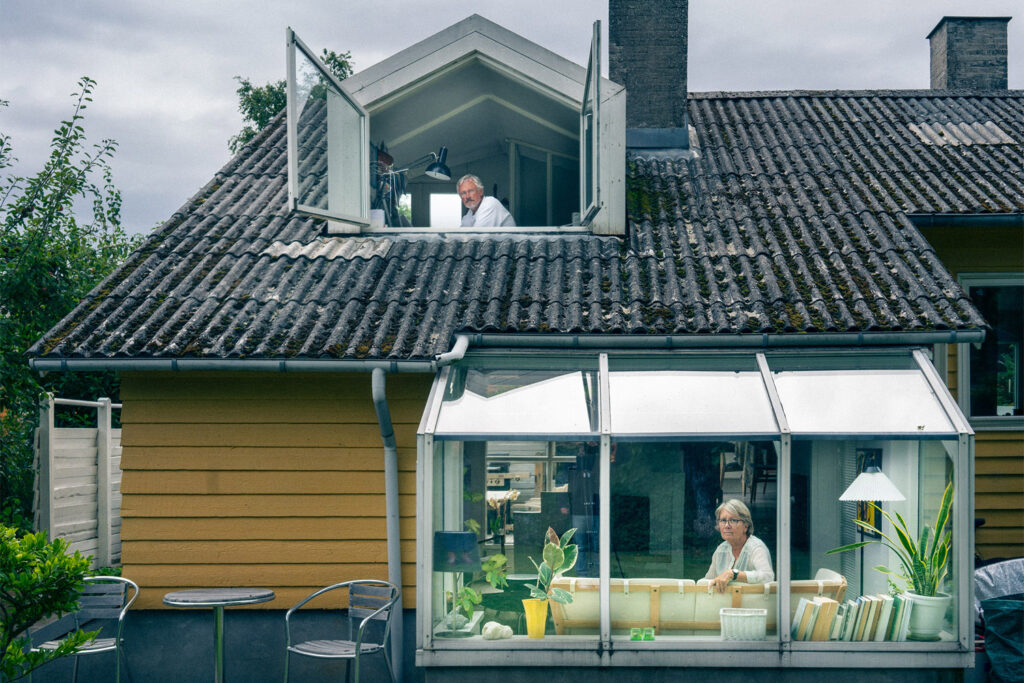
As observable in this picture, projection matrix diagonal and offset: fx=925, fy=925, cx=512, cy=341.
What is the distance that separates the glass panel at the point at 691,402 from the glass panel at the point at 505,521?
40cm

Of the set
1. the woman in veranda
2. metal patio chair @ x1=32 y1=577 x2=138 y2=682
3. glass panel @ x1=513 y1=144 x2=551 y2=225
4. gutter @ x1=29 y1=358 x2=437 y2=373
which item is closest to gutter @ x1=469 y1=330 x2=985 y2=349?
gutter @ x1=29 y1=358 x2=437 y2=373

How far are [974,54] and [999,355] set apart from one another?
625 centimetres

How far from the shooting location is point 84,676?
7141mm

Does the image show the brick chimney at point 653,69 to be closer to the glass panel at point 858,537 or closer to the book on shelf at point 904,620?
the glass panel at point 858,537

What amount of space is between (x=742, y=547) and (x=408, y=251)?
3808 millimetres

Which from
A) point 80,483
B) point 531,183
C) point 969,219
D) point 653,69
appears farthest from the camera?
point 80,483

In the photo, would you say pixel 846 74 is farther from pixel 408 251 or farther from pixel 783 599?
pixel 783 599

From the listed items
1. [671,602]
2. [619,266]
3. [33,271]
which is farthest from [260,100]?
[671,602]

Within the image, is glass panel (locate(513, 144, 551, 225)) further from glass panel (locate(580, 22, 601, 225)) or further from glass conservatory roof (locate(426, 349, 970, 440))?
glass conservatory roof (locate(426, 349, 970, 440))

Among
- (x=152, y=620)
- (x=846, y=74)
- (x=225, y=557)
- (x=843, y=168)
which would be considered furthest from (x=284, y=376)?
(x=846, y=74)

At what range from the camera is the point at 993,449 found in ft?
28.0

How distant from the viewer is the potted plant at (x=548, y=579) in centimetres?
624

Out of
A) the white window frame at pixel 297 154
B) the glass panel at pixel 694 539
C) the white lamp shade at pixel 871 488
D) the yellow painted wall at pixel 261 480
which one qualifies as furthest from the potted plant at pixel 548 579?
the white window frame at pixel 297 154

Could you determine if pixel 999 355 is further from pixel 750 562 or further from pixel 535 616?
pixel 535 616
